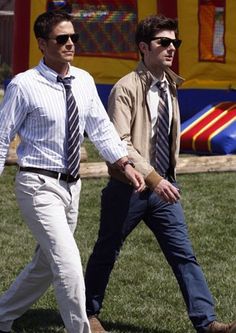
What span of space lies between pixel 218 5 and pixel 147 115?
10.4 m

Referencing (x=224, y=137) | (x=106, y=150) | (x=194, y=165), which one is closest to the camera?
(x=106, y=150)

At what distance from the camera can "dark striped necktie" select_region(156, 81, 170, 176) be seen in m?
6.21

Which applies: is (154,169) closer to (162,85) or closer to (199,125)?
(162,85)

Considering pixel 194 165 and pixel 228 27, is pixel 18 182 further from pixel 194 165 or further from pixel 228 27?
pixel 228 27

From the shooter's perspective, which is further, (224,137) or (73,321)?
(224,137)

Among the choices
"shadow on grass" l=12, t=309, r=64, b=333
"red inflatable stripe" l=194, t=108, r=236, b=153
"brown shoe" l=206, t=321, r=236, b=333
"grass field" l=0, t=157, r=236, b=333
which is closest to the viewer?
"brown shoe" l=206, t=321, r=236, b=333

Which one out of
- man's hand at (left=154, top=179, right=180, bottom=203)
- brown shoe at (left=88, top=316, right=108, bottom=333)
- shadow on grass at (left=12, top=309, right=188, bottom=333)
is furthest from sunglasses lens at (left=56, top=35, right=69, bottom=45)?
shadow on grass at (left=12, top=309, right=188, bottom=333)

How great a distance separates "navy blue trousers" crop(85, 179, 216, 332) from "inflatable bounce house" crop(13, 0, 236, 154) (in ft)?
27.2

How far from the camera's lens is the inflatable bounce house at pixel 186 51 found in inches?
598

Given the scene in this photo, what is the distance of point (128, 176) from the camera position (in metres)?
5.75

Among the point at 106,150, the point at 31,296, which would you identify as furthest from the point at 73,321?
the point at 106,150

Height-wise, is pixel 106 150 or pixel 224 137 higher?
pixel 106 150

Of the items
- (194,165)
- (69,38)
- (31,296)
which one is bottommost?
(194,165)

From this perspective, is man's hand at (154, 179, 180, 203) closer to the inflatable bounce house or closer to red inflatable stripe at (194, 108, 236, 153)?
the inflatable bounce house
